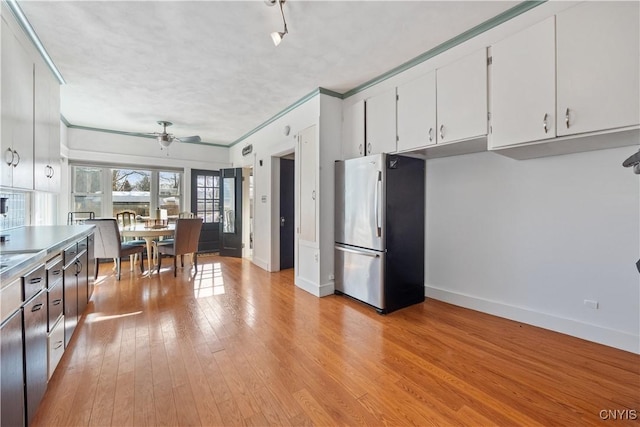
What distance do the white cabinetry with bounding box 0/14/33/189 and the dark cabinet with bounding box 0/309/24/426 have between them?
4.30 ft

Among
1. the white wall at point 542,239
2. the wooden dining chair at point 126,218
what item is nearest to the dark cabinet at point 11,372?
the white wall at point 542,239

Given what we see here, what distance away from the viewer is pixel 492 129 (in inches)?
92.6

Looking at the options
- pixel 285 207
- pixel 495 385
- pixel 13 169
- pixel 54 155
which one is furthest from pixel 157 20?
pixel 495 385

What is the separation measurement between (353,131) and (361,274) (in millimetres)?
1869

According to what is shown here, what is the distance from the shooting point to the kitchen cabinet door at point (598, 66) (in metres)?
1.75

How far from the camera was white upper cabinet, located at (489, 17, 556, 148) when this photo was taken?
205cm

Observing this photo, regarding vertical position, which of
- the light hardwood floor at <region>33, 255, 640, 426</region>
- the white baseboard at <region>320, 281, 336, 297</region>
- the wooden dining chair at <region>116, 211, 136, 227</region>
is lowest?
the light hardwood floor at <region>33, 255, 640, 426</region>

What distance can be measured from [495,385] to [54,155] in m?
4.71

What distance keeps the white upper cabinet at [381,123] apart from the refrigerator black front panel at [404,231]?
0.24 meters

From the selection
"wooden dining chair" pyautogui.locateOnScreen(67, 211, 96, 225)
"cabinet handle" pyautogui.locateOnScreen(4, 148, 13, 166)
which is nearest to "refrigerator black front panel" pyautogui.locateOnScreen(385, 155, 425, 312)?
"cabinet handle" pyautogui.locateOnScreen(4, 148, 13, 166)

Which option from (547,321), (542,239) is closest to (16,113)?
(542,239)

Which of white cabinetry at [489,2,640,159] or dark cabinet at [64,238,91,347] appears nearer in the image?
white cabinetry at [489,2,640,159]

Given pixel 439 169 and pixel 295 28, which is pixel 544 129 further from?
pixel 295 28

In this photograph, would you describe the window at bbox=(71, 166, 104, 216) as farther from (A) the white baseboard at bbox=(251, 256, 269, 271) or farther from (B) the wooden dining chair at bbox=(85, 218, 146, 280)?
(A) the white baseboard at bbox=(251, 256, 269, 271)
